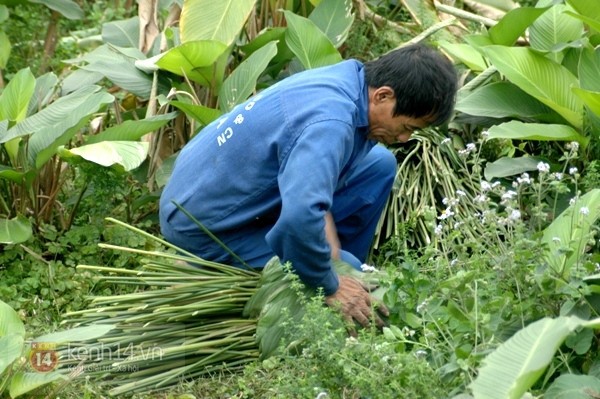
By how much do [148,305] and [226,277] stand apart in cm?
27

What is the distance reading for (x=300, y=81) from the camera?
3568 mm

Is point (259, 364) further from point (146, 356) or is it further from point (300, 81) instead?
point (300, 81)

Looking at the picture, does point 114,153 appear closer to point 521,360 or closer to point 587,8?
point 587,8

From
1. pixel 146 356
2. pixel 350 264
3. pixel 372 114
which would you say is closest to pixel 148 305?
pixel 146 356

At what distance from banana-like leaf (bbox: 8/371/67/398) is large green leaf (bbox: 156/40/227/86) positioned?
1.76 metres

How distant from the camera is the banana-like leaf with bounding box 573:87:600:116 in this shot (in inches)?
156

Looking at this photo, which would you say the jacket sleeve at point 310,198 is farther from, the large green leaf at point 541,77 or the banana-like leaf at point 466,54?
the banana-like leaf at point 466,54

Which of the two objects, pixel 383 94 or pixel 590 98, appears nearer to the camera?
pixel 383 94

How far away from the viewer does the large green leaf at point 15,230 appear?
167 inches

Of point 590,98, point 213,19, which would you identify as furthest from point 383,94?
point 213,19

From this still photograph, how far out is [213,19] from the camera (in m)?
4.73

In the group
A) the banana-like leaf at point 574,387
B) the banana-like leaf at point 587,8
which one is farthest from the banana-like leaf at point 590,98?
the banana-like leaf at point 574,387

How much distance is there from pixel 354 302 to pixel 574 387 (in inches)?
35.9

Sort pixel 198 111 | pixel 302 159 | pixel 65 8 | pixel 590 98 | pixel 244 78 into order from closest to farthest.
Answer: pixel 302 159 < pixel 590 98 < pixel 198 111 < pixel 244 78 < pixel 65 8
